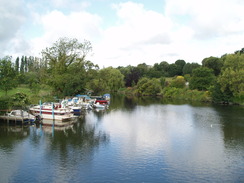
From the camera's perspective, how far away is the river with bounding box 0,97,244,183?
718 inches

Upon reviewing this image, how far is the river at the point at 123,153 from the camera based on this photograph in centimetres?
1823

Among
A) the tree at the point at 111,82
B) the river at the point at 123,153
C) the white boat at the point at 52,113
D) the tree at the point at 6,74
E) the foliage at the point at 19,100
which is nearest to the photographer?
the river at the point at 123,153

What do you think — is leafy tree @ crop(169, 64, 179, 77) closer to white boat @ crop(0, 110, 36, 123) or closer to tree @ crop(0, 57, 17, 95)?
tree @ crop(0, 57, 17, 95)

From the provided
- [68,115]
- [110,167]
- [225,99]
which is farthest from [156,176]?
[225,99]

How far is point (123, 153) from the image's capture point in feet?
75.9

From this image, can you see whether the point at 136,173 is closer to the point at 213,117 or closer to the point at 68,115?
the point at 68,115

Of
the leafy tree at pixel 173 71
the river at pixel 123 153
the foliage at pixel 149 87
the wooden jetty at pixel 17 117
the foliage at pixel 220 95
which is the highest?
the leafy tree at pixel 173 71

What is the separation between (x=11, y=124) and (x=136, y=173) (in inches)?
879

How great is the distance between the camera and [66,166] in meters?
19.6

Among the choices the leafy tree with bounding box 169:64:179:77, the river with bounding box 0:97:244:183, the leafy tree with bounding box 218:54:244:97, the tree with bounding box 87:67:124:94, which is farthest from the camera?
the leafy tree with bounding box 169:64:179:77

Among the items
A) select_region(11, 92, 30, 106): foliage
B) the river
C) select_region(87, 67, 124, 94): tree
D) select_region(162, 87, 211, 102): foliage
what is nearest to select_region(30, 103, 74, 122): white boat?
select_region(11, 92, 30, 106): foliage

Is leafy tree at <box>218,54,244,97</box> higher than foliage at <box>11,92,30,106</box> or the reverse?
higher

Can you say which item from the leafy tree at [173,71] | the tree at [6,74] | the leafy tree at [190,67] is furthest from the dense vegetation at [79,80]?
the leafy tree at [173,71]

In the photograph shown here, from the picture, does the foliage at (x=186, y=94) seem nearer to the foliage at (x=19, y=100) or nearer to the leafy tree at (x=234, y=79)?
the leafy tree at (x=234, y=79)
